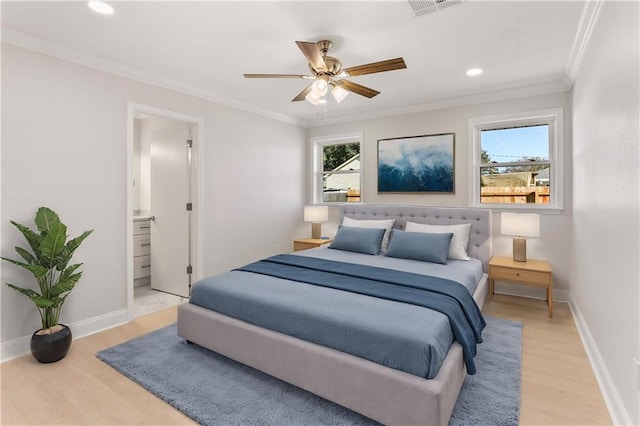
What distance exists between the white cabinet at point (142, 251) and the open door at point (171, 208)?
7.2 inches

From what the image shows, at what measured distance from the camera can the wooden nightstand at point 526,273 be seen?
10.6ft

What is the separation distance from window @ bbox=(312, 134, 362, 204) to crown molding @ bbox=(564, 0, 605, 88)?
2642mm

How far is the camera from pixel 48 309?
8.32 feet

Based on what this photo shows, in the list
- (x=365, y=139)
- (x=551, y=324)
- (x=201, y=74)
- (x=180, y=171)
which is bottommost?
(x=551, y=324)

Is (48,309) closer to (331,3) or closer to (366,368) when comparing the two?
(366,368)

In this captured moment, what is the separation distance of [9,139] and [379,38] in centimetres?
302

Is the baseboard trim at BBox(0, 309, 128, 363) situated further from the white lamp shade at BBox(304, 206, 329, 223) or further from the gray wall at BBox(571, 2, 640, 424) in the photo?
the gray wall at BBox(571, 2, 640, 424)

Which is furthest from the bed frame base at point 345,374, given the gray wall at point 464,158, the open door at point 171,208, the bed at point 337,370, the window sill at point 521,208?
the window sill at point 521,208

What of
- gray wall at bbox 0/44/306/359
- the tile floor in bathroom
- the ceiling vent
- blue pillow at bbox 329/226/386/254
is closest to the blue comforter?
blue pillow at bbox 329/226/386/254

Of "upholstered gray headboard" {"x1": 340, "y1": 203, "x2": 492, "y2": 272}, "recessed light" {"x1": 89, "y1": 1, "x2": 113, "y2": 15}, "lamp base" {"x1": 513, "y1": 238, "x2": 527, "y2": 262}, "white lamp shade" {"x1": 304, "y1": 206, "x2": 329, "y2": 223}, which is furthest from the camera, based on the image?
"white lamp shade" {"x1": 304, "y1": 206, "x2": 329, "y2": 223}

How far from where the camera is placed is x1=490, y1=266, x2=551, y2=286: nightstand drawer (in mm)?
3262

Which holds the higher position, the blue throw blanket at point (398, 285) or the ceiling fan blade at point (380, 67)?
the ceiling fan blade at point (380, 67)

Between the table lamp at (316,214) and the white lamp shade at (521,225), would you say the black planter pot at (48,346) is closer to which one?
the table lamp at (316,214)

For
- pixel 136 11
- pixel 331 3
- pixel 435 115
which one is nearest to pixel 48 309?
pixel 136 11
